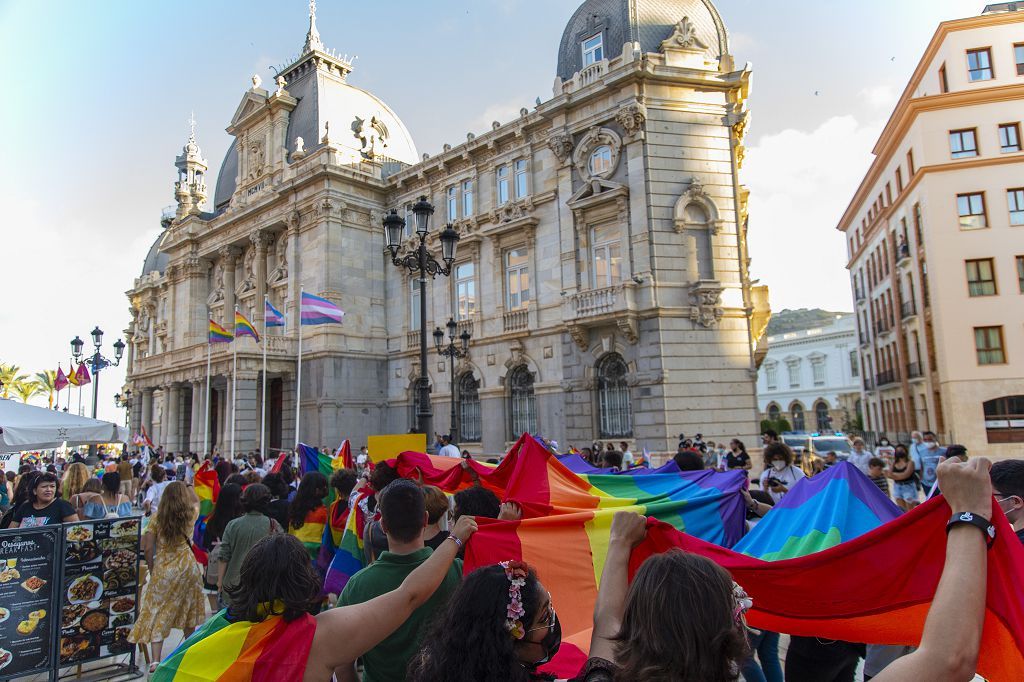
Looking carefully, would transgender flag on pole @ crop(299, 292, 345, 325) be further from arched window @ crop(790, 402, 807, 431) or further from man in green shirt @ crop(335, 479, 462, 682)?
arched window @ crop(790, 402, 807, 431)

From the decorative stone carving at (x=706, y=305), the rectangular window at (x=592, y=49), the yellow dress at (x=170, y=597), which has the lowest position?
the yellow dress at (x=170, y=597)

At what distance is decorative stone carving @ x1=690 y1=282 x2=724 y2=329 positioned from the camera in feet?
74.9

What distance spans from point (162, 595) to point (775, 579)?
19.6 feet

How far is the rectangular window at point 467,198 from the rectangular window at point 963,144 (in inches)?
972

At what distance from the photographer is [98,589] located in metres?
6.84

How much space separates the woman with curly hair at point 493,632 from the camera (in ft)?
7.77

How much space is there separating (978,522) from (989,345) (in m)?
35.9

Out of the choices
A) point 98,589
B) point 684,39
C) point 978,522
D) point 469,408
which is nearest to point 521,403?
point 469,408

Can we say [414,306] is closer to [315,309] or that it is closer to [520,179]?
[520,179]

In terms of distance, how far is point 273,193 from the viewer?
34000mm

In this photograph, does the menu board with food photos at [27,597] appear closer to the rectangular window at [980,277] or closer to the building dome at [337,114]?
the building dome at [337,114]

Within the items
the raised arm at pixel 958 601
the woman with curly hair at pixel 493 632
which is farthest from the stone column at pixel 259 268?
the raised arm at pixel 958 601

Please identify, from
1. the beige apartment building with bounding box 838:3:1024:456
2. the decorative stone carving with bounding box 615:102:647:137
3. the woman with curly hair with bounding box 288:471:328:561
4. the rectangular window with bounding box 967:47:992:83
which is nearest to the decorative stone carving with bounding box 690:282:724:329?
the decorative stone carving with bounding box 615:102:647:137

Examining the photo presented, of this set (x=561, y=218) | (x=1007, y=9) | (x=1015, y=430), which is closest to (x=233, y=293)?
(x=561, y=218)
